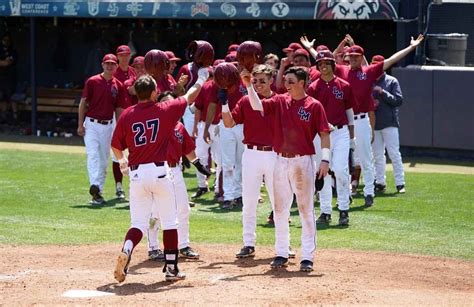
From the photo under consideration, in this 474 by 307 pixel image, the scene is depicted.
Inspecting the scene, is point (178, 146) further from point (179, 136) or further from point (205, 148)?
point (205, 148)

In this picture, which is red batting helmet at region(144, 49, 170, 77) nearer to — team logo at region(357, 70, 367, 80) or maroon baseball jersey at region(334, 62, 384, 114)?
maroon baseball jersey at region(334, 62, 384, 114)

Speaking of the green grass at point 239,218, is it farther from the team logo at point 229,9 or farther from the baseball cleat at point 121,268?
the team logo at point 229,9

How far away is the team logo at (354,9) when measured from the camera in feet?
64.5

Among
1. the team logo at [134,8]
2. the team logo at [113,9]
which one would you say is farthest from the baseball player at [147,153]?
the team logo at [113,9]

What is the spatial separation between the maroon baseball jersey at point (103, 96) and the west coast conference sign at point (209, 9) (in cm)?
639

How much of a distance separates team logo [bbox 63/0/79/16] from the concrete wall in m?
6.88

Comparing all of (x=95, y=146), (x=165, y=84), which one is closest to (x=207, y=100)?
(x=165, y=84)

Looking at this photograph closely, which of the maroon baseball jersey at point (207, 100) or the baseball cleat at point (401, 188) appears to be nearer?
the maroon baseball jersey at point (207, 100)

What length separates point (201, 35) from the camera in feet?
78.8

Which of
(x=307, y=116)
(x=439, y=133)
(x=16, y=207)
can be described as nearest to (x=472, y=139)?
(x=439, y=133)

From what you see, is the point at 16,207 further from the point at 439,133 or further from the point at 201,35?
the point at 201,35

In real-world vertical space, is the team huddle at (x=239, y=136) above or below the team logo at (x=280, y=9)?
below

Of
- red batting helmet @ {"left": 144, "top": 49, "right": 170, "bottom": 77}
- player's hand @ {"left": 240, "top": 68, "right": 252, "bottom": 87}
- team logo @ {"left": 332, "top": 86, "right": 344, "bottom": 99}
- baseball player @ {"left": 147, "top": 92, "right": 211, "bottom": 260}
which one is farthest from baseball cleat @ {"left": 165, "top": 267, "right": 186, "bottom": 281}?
team logo @ {"left": 332, "top": 86, "right": 344, "bottom": 99}

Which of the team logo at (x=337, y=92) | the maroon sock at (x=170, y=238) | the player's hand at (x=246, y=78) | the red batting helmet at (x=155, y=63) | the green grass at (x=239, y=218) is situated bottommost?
the green grass at (x=239, y=218)
